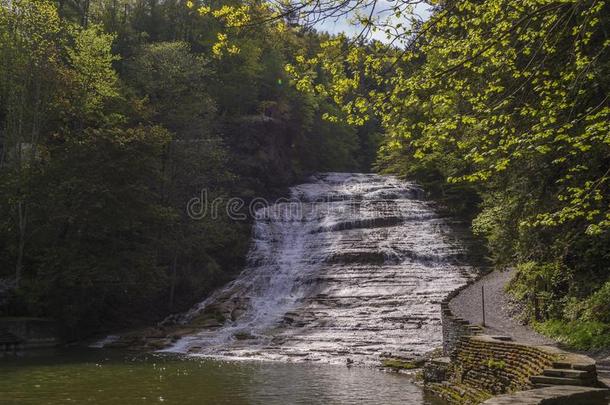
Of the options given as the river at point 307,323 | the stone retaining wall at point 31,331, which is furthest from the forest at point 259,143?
the river at point 307,323

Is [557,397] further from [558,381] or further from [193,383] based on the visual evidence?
[193,383]

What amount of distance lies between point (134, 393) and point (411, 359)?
30.0 ft

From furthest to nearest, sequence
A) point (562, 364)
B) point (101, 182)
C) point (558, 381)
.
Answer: point (101, 182) → point (562, 364) → point (558, 381)

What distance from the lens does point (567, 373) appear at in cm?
790

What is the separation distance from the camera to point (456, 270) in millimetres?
27375

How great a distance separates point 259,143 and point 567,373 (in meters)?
39.0

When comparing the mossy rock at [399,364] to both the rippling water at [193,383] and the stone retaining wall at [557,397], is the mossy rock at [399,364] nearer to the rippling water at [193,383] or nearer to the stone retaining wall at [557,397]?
the rippling water at [193,383]

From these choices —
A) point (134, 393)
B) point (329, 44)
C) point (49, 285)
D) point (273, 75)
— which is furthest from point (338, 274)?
point (273, 75)

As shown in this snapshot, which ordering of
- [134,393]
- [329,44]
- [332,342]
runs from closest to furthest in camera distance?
[329,44], [134,393], [332,342]

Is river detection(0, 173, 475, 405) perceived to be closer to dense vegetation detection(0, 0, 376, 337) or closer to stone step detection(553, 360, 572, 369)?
dense vegetation detection(0, 0, 376, 337)

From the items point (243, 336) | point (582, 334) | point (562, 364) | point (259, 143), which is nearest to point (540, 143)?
point (562, 364)

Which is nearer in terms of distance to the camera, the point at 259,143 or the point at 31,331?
the point at 31,331

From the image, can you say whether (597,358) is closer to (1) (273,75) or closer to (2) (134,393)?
(2) (134,393)

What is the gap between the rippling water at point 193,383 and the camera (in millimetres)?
13266
